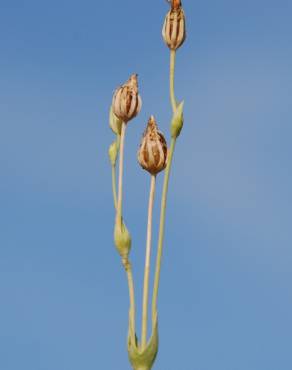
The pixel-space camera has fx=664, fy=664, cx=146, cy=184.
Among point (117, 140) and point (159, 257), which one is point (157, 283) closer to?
point (159, 257)

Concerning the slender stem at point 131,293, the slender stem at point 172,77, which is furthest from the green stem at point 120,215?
the slender stem at point 172,77

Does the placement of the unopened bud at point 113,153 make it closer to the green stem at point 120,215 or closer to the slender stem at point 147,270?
the green stem at point 120,215

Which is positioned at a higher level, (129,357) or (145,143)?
(145,143)

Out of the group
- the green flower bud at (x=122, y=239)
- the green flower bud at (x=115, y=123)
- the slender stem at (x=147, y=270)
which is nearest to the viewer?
the slender stem at (x=147, y=270)

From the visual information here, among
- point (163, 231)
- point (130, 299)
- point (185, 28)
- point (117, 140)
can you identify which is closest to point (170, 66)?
point (185, 28)

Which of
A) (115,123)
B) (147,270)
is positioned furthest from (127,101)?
(147,270)
